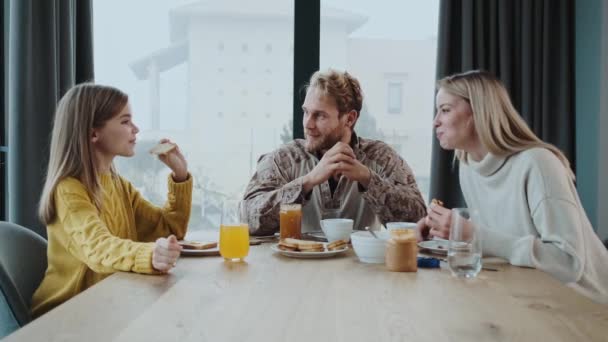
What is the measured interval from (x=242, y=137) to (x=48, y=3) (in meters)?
1.11

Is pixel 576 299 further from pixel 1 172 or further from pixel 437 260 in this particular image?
pixel 1 172

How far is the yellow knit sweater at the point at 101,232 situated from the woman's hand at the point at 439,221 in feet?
2.55

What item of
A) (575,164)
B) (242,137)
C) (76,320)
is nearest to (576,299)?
(76,320)

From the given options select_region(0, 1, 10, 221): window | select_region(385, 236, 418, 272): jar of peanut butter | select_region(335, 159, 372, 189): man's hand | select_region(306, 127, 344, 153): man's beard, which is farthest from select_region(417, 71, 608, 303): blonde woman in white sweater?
select_region(0, 1, 10, 221): window

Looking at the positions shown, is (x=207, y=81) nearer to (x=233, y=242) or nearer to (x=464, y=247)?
(x=233, y=242)

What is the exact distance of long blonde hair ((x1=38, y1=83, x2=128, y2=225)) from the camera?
1709mm

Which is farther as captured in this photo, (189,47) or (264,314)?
(189,47)

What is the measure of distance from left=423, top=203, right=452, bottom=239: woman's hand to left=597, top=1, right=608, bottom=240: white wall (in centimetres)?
151

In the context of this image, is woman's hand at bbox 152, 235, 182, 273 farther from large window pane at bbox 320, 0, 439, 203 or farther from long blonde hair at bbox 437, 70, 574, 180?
large window pane at bbox 320, 0, 439, 203

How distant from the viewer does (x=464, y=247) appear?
4.63ft

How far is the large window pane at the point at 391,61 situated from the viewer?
128 inches

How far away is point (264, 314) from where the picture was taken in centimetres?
110

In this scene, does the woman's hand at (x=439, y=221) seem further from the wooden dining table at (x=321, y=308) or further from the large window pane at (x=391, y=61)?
the large window pane at (x=391, y=61)

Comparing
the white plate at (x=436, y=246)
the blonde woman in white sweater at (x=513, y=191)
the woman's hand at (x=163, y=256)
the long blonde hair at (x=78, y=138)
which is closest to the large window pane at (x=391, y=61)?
the blonde woman in white sweater at (x=513, y=191)
